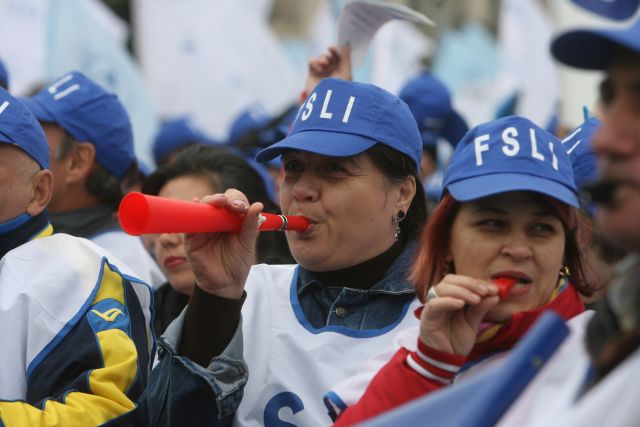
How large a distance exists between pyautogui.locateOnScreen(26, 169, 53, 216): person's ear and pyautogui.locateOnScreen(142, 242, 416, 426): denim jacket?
693 millimetres

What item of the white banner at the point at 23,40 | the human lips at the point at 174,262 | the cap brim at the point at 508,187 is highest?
the cap brim at the point at 508,187

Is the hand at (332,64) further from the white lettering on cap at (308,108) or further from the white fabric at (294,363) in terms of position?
the white fabric at (294,363)

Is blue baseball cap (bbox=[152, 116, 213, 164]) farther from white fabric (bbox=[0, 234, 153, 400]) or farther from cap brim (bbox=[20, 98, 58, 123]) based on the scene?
white fabric (bbox=[0, 234, 153, 400])

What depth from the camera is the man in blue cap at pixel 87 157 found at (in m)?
5.01

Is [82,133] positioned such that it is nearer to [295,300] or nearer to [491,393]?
[295,300]

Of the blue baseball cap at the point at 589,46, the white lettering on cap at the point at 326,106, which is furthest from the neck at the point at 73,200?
the blue baseball cap at the point at 589,46

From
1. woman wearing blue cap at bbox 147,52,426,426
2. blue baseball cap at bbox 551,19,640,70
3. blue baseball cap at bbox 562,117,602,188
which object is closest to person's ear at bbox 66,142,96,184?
woman wearing blue cap at bbox 147,52,426,426

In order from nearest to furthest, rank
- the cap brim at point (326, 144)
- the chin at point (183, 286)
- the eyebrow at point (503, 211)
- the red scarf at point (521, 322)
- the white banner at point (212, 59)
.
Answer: the red scarf at point (521, 322), the eyebrow at point (503, 211), the cap brim at point (326, 144), the chin at point (183, 286), the white banner at point (212, 59)

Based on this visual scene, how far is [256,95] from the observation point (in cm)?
912

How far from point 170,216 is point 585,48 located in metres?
1.16

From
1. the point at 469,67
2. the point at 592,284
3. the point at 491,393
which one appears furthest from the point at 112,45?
the point at 491,393

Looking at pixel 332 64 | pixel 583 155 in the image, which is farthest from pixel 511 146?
pixel 332 64

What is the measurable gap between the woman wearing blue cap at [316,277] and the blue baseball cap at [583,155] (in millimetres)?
558

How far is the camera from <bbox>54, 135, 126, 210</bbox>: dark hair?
5145 mm
